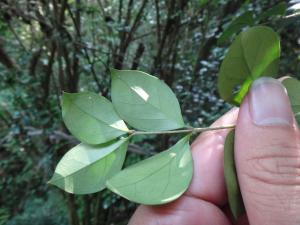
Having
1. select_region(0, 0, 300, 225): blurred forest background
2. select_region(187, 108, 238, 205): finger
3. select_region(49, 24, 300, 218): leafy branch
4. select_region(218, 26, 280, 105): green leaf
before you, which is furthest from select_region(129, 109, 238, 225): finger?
select_region(0, 0, 300, 225): blurred forest background

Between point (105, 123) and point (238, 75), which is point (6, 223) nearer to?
point (105, 123)

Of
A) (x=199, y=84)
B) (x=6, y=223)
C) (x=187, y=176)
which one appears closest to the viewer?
(x=187, y=176)

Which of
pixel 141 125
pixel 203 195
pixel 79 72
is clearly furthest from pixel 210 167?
pixel 79 72

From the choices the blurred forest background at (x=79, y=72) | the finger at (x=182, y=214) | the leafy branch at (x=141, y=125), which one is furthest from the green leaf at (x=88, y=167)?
the blurred forest background at (x=79, y=72)

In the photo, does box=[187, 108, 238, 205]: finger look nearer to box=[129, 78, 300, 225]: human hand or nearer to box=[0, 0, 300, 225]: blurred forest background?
box=[129, 78, 300, 225]: human hand

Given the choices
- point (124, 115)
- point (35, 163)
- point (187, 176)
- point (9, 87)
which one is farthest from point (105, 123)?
point (35, 163)

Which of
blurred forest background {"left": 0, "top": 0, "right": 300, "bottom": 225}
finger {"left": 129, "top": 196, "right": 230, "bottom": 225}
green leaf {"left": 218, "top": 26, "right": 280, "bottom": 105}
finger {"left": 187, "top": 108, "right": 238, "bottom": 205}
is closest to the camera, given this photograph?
green leaf {"left": 218, "top": 26, "right": 280, "bottom": 105}
